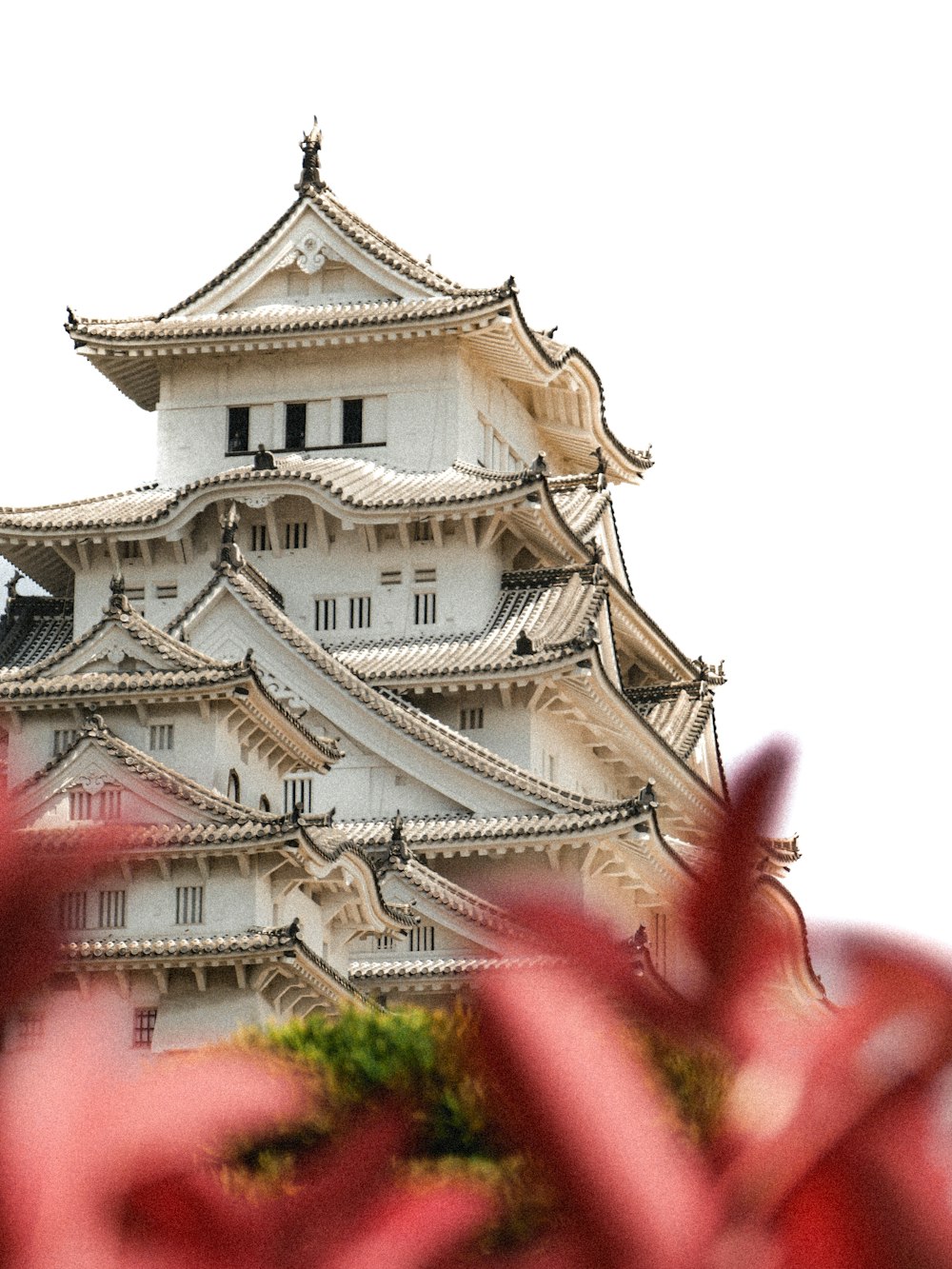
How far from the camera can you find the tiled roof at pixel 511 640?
36.9m

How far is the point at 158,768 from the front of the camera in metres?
A: 28.1

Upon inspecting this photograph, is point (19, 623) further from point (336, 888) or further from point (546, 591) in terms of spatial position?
point (336, 888)

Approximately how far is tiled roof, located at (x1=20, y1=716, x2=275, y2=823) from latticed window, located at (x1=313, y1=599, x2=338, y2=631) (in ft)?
36.9

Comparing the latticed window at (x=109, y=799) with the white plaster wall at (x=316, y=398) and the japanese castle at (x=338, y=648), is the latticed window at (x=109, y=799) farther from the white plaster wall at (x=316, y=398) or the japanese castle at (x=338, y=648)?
the white plaster wall at (x=316, y=398)

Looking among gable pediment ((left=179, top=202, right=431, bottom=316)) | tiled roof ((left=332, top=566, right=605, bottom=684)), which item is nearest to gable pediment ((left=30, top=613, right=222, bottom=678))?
tiled roof ((left=332, top=566, right=605, bottom=684))

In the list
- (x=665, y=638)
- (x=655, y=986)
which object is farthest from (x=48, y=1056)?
(x=665, y=638)

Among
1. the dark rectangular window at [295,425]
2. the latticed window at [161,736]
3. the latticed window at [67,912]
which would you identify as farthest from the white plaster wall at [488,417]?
the latticed window at [67,912]

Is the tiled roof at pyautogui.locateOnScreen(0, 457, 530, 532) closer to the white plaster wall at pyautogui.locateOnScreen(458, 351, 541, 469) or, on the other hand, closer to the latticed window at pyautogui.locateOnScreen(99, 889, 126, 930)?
the white plaster wall at pyautogui.locateOnScreen(458, 351, 541, 469)

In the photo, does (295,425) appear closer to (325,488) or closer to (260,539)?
(260,539)

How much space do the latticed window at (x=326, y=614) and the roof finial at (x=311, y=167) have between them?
8.10 m

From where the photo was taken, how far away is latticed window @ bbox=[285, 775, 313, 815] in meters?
35.8

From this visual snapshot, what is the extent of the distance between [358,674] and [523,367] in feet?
28.0

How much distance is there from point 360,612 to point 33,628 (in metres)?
6.33

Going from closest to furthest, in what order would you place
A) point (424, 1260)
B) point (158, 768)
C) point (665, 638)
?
1. point (424, 1260)
2. point (158, 768)
3. point (665, 638)
